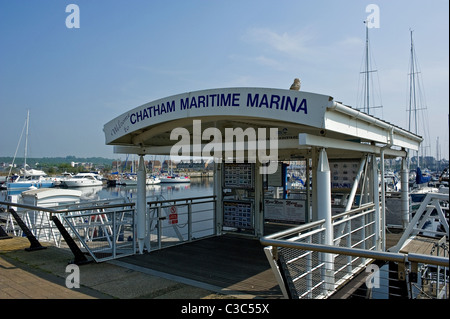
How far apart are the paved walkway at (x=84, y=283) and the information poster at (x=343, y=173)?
240 inches

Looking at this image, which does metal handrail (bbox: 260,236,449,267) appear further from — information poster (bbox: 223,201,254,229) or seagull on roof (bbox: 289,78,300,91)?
information poster (bbox: 223,201,254,229)

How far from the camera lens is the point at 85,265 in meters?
6.45

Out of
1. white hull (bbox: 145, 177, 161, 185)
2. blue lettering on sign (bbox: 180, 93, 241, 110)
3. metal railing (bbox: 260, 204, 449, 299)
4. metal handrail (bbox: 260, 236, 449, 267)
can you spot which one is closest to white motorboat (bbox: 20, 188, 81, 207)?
blue lettering on sign (bbox: 180, 93, 241, 110)

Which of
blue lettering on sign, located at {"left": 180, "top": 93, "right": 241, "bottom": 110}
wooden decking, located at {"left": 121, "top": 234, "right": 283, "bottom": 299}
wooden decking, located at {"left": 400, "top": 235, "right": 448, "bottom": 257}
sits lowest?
wooden decking, located at {"left": 400, "top": 235, "right": 448, "bottom": 257}

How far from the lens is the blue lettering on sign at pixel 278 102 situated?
179 inches

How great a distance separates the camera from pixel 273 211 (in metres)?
9.78

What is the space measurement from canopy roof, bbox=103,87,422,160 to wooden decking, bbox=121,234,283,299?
2.13 m

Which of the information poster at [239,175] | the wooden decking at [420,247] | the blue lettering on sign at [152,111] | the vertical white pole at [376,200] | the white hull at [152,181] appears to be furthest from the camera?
the white hull at [152,181]

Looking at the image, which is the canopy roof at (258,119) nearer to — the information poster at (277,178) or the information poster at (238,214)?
the information poster at (238,214)

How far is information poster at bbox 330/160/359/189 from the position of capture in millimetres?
9844

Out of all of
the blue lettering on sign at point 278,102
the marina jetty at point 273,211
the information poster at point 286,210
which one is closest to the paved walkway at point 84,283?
the marina jetty at point 273,211

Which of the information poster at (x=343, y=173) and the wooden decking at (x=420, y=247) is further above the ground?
the information poster at (x=343, y=173)
